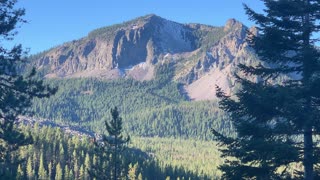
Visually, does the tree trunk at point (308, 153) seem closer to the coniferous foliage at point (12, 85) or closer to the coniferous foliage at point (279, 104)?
the coniferous foliage at point (279, 104)

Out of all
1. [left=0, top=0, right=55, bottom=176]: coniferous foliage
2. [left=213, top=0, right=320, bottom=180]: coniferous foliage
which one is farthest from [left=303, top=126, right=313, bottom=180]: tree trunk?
[left=0, top=0, right=55, bottom=176]: coniferous foliage

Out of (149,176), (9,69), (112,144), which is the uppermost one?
(9,69)

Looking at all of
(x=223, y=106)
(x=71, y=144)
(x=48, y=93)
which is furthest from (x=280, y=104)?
(x=71, y=144)

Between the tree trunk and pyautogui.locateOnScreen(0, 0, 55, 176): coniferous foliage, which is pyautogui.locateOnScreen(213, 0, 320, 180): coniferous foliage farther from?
pyautogui.locateOnScreen(0, 0, 55, 176): coniferous foliage

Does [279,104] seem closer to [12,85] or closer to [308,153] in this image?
[308,153]

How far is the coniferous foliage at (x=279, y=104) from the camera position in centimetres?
2056

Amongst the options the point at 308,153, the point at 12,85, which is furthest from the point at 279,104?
the point at 12,85

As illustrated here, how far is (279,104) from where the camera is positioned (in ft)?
68.9

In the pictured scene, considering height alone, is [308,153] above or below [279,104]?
below

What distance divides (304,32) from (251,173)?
285 inches

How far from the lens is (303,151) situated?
21156 mm

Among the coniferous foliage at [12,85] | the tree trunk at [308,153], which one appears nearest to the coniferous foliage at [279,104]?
the tree trunk at [308,153]

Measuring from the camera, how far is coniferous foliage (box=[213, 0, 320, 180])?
20562mm

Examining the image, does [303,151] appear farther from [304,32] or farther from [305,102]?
[304,32]
